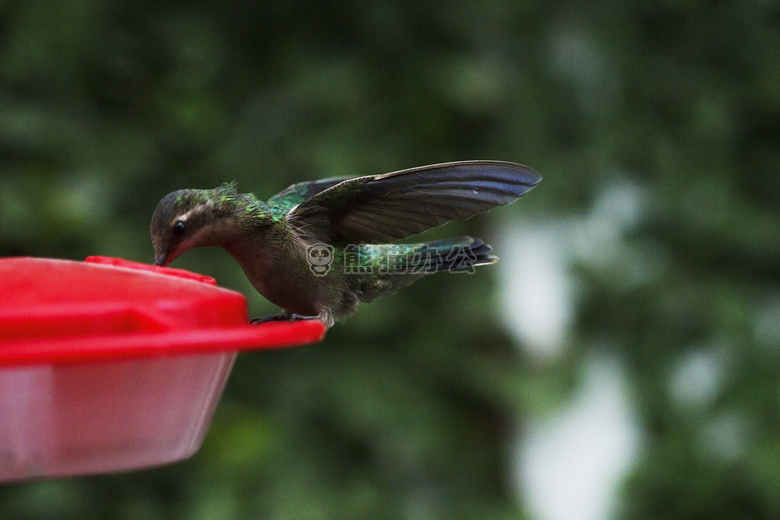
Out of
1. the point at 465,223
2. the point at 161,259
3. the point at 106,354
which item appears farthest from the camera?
the point at 465,223

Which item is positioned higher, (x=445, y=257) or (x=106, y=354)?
(x=106, y=354)

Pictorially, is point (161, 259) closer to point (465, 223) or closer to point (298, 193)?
point (298, 193)

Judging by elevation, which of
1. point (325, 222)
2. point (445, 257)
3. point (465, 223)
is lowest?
point (465, 223)

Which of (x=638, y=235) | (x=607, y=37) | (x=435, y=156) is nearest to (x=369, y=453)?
(x=435, y=156)

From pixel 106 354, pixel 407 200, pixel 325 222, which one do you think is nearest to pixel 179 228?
pixel 325 222

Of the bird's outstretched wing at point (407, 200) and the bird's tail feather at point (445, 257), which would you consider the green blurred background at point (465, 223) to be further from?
the bird's outstretched wing at point (407, 200)

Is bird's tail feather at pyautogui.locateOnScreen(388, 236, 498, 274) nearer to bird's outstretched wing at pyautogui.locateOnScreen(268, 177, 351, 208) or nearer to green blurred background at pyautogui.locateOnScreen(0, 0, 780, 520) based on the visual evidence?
bird's outstretched wing at pyautogui.locateOnScreen(268, 177, 351, 208)
